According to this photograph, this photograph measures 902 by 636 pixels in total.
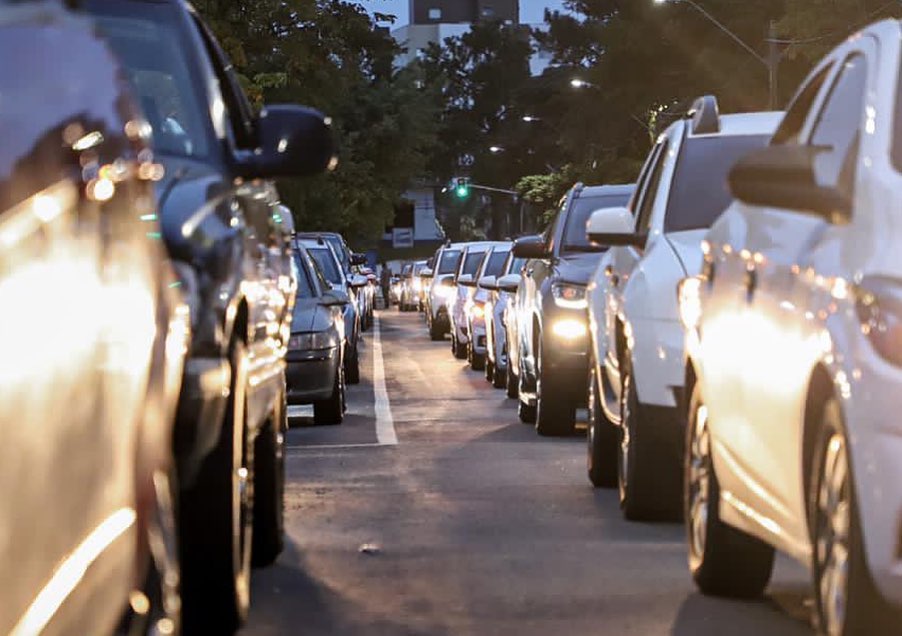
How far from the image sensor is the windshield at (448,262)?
4738 centimetres

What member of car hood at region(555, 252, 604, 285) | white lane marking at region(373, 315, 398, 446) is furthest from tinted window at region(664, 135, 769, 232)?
white lane marking at region(373, 315, 398, 446)

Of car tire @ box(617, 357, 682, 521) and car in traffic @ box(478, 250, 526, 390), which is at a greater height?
car tire @ box(617, 357, 682, 521)

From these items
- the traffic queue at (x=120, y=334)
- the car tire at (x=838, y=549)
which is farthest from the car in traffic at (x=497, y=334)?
the car tire at (x=838, y=549)

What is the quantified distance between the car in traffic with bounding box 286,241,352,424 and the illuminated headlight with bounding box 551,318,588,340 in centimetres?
241

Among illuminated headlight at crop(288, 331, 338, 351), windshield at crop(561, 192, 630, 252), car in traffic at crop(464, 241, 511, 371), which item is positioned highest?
windshield at crop(561, 192, 630, 252)

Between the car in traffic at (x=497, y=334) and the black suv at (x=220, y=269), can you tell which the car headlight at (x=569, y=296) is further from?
the black suv at (x=220, y=269)

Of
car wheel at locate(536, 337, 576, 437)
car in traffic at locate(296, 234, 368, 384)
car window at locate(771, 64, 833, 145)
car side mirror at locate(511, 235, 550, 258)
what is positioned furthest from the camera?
car in traffic at locate(296, 234, 368, 384)

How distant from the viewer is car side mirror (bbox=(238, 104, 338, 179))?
7453 millimetres

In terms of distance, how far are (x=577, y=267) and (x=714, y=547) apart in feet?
29.6

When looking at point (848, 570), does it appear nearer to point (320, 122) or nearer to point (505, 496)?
point (320, 122)

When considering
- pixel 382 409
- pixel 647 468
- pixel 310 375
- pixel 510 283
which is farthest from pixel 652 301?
pixel 382 409

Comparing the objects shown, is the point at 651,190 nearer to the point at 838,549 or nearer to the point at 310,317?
the point at 838,549

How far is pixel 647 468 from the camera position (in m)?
10.5

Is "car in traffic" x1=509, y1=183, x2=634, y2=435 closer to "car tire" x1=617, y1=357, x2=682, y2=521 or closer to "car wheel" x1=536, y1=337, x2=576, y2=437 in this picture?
"car wheel" x1=536, y1=337, x2=576, y2=437
